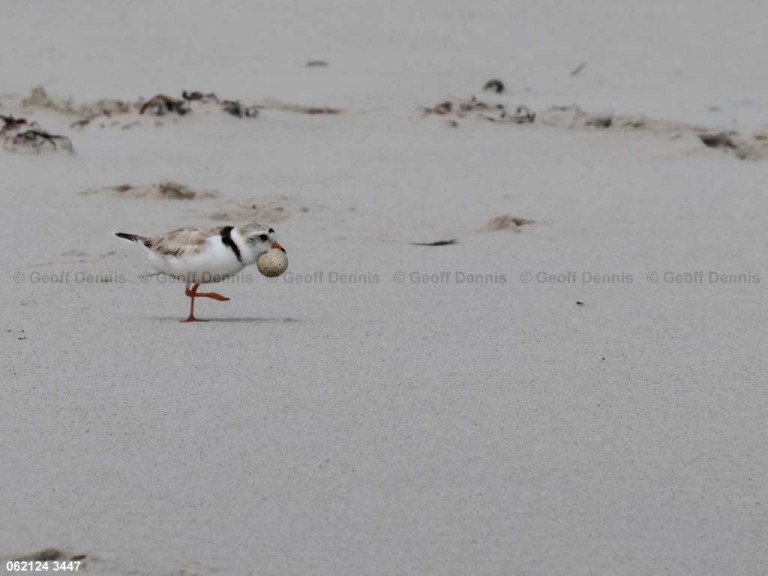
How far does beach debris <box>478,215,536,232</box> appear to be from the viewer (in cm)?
614

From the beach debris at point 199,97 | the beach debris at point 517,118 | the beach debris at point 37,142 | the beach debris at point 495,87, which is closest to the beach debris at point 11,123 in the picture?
the beach debris at point 37,142

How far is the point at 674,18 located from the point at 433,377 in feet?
22.6

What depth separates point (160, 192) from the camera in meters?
6.68

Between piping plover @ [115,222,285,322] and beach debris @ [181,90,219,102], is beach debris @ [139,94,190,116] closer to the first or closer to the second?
beach debris @ [181,90,219,102]

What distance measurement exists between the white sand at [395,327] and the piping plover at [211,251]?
0.55 ft

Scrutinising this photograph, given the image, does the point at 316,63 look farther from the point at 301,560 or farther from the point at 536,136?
the point at 301,560

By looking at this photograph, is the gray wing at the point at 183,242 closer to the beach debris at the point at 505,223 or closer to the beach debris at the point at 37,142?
the beach debris at the point at 505,223

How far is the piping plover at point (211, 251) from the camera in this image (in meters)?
4.91

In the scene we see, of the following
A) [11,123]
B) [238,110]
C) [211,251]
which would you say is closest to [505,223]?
[211,251]

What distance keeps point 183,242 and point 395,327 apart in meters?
0.89

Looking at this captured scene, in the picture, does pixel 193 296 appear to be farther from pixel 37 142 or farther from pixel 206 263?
pixel 37 142

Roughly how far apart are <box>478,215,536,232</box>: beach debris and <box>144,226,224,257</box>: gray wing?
1.59 m

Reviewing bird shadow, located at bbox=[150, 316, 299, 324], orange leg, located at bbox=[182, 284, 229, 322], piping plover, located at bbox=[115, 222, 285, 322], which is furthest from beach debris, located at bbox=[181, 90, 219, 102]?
bird shadow, located at bbox=[150, 316, 299, 324]

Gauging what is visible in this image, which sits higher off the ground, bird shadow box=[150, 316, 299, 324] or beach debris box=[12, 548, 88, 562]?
bird shadow box=[150, 316, 299, 324]
